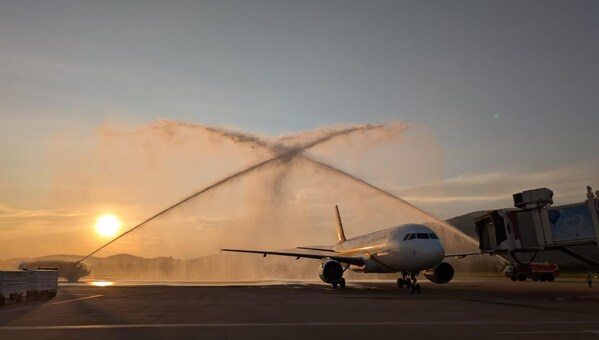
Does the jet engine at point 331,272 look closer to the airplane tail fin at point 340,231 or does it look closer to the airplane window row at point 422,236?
the airplane window row at point 422,236

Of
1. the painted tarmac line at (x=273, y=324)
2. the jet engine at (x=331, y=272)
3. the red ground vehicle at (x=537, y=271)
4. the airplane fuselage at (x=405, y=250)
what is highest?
the airplane fuselage at (x=405, y=250)

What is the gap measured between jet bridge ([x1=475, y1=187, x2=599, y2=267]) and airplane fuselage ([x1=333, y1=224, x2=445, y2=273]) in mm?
3965

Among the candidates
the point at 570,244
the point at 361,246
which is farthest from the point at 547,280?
the point at 570,244

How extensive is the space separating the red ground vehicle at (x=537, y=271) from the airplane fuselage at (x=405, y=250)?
2798cm

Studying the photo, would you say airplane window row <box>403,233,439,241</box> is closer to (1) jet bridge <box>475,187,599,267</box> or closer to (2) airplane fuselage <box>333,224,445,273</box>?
(2) airplane fuselage <box>333,224,445,273</box>

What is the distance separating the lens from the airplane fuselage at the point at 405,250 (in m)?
29.5

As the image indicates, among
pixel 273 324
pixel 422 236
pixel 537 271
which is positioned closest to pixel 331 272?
pixel 422 236

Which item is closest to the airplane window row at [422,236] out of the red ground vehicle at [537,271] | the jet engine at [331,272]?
the jet engine at [331,272]

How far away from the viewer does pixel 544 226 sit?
24.3 m

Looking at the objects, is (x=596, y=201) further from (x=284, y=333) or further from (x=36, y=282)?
(x=36, y=282)

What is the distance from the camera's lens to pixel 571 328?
40.4ft

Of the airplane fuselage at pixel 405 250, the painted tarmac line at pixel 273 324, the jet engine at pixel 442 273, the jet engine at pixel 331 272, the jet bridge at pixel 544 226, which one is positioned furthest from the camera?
the jet engine at pixel 331 272

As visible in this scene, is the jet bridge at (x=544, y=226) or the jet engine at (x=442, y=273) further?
the jet engine at (x=442, y=273)

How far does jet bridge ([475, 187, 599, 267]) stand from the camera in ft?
74.8
